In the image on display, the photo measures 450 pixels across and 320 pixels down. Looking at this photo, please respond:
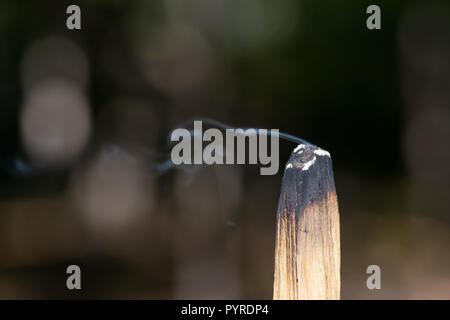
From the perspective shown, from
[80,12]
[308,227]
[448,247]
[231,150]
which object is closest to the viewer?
[308,227]

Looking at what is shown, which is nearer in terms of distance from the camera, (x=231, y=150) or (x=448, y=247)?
(x=231, y=150)

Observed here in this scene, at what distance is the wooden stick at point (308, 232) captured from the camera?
89 centimetres

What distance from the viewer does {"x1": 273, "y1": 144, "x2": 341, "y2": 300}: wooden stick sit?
0.89 m

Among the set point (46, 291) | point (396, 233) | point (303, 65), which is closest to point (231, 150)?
point (303, 65)

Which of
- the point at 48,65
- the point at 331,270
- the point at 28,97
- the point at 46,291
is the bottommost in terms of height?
the point at 46,291

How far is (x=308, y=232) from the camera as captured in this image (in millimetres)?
890

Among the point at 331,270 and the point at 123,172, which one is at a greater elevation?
the point at 123,172

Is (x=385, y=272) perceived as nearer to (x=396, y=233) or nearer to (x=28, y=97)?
(x=396, y=233)

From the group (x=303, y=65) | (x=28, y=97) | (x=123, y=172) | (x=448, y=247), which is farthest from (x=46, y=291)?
(x=448, y=247)

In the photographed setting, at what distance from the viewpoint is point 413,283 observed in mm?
2732

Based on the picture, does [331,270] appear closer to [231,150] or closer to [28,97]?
[231,150]

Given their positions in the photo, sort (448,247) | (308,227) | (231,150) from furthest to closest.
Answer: (448,247), (231,150), (308,227)

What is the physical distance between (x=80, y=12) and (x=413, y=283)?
249cm

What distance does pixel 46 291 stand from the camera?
2.67 meters
